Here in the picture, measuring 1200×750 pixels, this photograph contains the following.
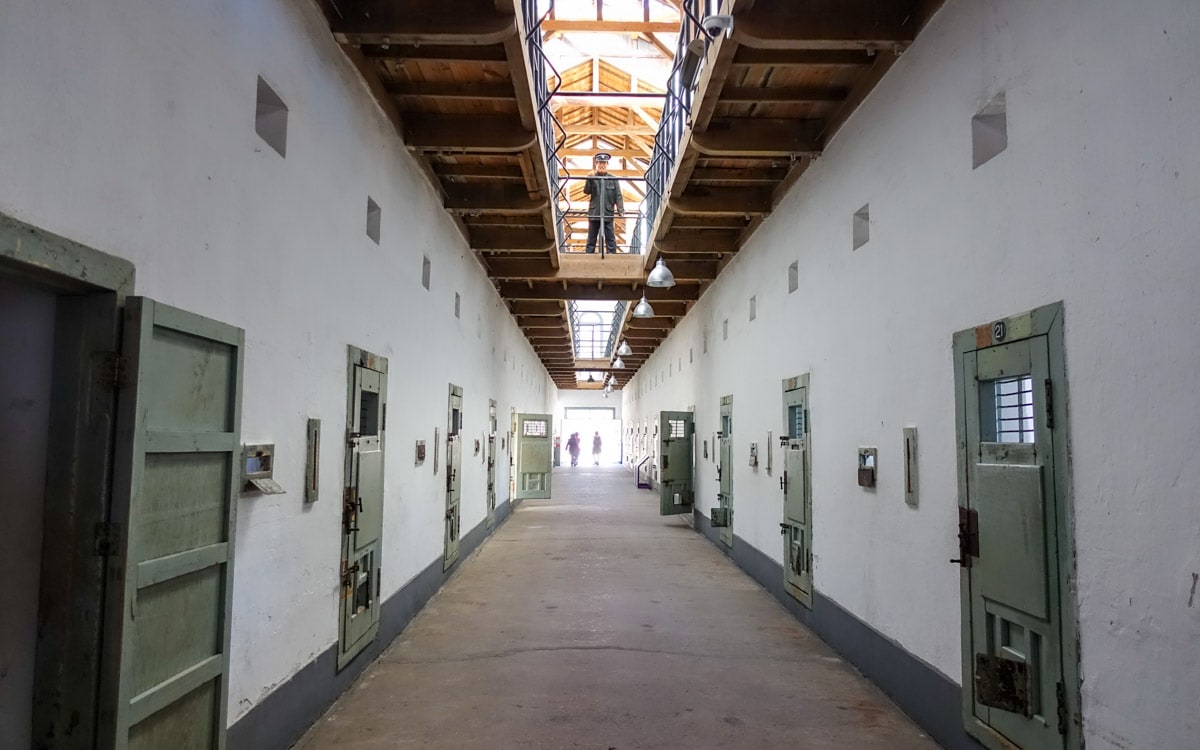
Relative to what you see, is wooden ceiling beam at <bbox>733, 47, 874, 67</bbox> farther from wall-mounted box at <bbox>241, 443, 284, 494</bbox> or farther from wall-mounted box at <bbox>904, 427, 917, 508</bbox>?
wall-mounted box at <bbox>241, 443, 284, 494</bbox>

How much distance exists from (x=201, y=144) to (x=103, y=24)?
601mm

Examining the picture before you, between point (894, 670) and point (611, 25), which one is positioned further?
point (611, 25)

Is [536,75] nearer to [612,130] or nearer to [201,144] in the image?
[201,144]

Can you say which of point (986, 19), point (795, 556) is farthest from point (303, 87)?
point (795, 556)

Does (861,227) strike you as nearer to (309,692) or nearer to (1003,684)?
(1003,684)

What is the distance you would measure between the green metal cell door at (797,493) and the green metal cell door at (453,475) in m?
3.43

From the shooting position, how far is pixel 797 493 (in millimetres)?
6281

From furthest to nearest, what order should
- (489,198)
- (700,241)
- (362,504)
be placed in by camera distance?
1. (700,241)
2. (489,198)
3. (362,504)

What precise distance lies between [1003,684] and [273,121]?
424cm

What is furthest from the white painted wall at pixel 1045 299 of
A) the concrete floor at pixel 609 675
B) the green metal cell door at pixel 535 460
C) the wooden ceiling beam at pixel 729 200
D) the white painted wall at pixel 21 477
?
the green metal cell door at pixel 535 460

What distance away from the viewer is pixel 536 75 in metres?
5.41

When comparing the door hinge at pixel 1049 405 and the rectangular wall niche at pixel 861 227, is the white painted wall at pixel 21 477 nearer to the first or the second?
the door hinge at pixel 1049 405

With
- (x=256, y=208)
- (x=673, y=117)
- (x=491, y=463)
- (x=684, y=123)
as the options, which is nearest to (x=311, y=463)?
(x=256, y=208)

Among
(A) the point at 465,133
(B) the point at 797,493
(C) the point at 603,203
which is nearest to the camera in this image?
(A) the point at 465,133
